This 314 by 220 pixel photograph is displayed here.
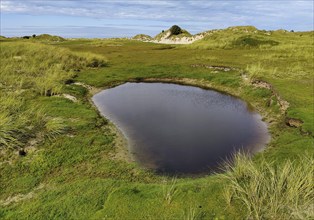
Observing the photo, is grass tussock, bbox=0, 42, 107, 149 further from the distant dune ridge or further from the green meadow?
the distant dune ridge

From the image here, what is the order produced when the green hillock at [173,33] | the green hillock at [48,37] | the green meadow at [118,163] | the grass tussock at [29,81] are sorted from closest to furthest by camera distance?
the green meadow at [118,163], the grass tussock at [29,81], the green hillock at [48,37], the green hillock at [173,33]

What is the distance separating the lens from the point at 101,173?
1303 cm

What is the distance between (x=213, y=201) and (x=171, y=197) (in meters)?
1.35

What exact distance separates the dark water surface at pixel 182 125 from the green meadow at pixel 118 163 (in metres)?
0.97

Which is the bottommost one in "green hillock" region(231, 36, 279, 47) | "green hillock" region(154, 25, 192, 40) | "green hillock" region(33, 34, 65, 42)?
"green hillock" region(33, 34, 65, 42)

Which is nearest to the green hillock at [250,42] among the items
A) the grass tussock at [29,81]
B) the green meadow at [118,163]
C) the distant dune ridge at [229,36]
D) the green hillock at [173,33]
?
the distant dune ridge at [229,36]

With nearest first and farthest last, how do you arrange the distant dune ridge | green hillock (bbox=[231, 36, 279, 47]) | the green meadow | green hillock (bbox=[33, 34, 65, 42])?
the green meadow
green hillock (bbox=[231, 36, 279, 47])
the distant dune ridge
green hillock (bbox=[33, 34, 65, 42])

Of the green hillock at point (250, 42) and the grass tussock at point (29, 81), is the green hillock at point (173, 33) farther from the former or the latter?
the grass tussock at point (29, 81)

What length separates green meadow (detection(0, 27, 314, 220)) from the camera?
9.25 m

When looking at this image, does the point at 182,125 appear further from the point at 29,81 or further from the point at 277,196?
the point at 29,81

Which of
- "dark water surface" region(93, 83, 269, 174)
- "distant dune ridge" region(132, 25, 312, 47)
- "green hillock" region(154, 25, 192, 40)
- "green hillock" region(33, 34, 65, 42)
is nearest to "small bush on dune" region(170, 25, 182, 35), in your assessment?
"green hillock" region(154, 25, 192, 40)

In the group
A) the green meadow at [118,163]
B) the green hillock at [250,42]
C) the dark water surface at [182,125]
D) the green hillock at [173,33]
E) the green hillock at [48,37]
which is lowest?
the dark water surface at [182,125]

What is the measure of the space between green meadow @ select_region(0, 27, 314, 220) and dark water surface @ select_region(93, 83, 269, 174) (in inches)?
38.0

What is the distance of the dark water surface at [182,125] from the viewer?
604 inches
